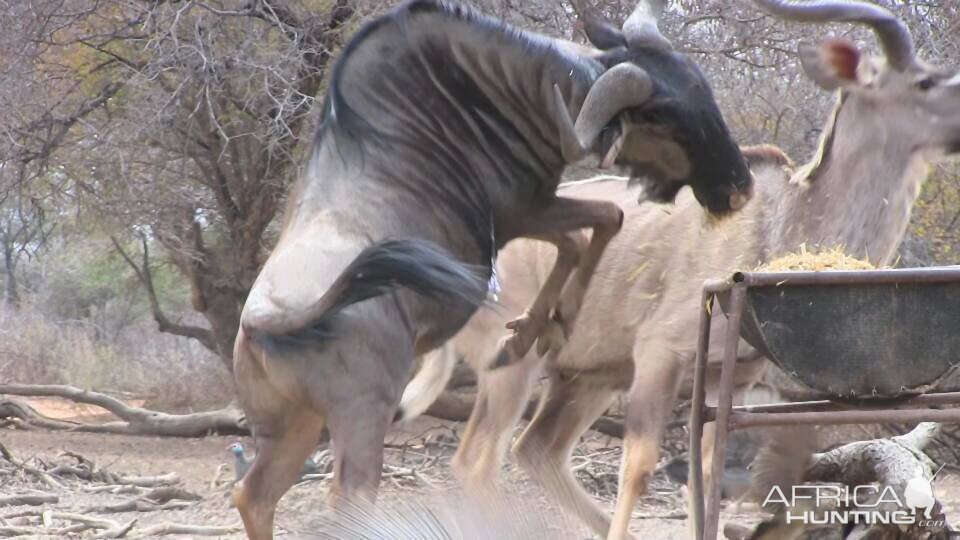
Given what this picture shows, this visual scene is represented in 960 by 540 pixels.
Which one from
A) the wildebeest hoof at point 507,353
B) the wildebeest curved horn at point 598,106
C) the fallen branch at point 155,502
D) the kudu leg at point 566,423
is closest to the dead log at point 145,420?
the fallen branch at point 155,502

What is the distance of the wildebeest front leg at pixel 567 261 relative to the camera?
548cm

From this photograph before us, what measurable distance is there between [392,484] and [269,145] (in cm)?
251

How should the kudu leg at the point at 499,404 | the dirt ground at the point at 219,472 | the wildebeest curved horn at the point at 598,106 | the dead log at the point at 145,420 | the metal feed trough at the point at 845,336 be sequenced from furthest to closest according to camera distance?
1. the dead log at the point at 145,420
2. the dirt ground at the point at 219,472
3. the kudu leg at the point at 499,404
4. the wildebeest curved horn at the point at 598,106
5. the metal feed trough at the point at 845,336

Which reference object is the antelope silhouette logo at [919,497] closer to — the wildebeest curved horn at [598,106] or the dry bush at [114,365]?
the wildebeest curved horn at [598,106]

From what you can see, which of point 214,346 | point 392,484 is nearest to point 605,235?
point 392,484

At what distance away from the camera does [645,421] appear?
6430 mm

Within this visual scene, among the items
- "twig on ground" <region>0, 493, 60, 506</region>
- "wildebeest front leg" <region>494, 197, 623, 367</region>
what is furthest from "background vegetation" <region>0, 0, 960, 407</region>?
"wildebeest front leg" <region>494, 197, 623, 367</region>

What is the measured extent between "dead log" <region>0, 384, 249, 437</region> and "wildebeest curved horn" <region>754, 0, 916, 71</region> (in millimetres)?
5679

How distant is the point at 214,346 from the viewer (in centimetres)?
1158


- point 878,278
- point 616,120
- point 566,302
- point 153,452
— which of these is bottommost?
point 153,452

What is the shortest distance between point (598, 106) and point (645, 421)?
196 cm

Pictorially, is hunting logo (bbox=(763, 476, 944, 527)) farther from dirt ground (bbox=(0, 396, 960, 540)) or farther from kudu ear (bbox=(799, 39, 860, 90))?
kudu ear (bbox=(799, 39, 860, 90))

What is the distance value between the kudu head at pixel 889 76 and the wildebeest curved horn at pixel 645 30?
1.06 m

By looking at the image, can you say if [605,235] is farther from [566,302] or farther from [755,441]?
[755,441]
